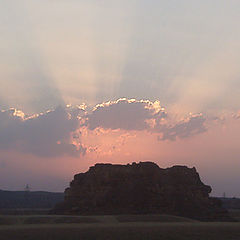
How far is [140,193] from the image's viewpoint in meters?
85.8

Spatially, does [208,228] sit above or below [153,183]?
below

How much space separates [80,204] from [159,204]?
17250 mm

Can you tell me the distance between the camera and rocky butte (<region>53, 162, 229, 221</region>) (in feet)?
272

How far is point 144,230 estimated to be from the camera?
117 ft

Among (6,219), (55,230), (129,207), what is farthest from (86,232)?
(129,207)

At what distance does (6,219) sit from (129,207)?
34644 mm

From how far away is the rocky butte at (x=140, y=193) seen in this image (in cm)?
8300

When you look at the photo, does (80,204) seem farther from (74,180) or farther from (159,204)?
(159,204)

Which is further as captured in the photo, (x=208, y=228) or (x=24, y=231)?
(x=208, y=228)

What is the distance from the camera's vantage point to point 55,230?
117 feet

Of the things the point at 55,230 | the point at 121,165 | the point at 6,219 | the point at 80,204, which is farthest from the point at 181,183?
the point at 55,230

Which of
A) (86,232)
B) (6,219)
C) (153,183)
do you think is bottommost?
(86,232)

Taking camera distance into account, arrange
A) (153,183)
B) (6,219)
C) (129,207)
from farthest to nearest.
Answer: (153,183) < (129,207) < (6,219)

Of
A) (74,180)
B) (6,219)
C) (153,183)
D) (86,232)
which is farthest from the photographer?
(74,180)
